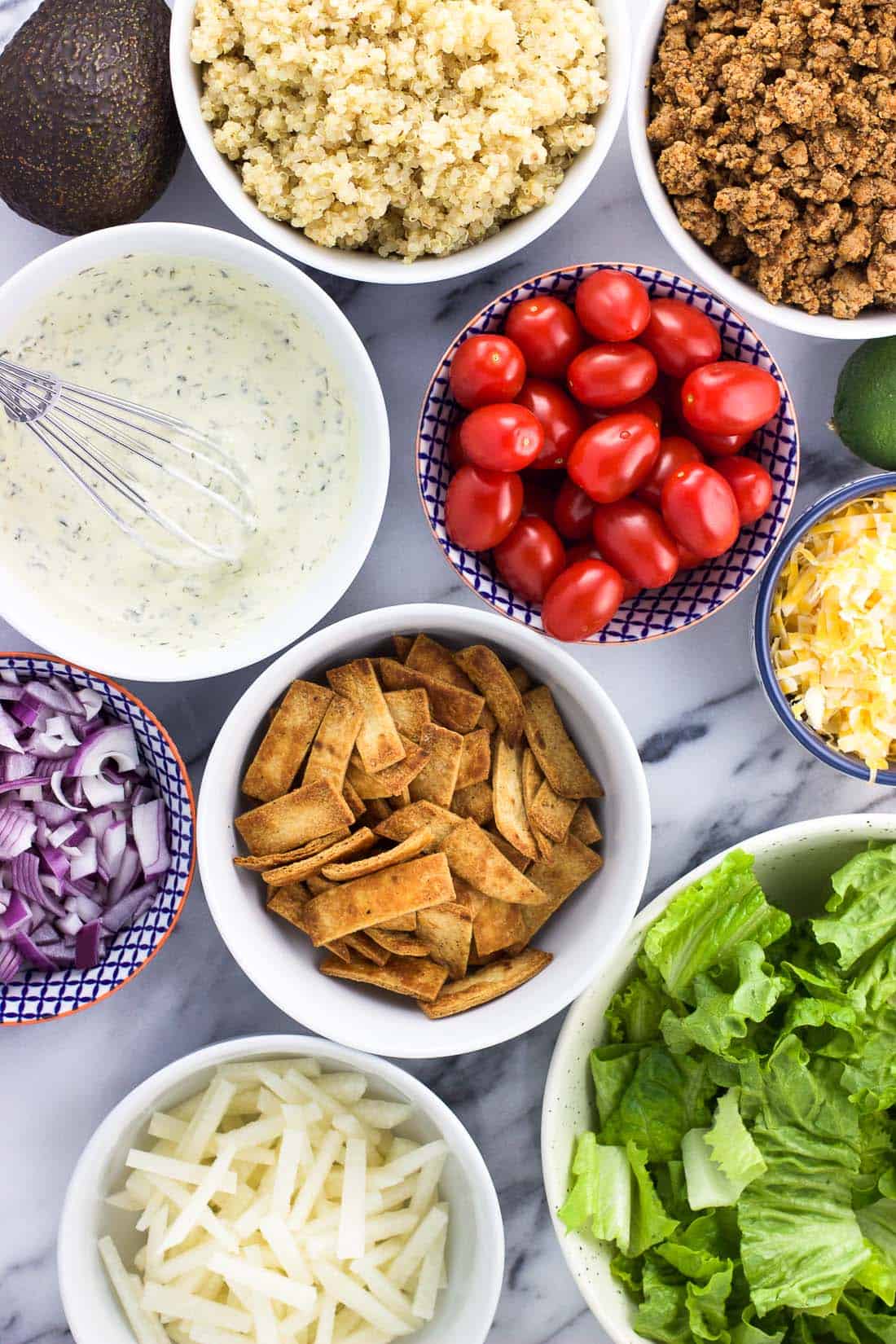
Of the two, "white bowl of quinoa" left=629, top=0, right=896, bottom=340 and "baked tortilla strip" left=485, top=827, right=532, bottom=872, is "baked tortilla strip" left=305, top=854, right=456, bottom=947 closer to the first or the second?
"baked tortilla strip" left=485, top=827, right=532, bottom=872

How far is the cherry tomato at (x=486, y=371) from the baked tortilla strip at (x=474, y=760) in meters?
0.43

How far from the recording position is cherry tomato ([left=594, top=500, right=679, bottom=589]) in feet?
4.75

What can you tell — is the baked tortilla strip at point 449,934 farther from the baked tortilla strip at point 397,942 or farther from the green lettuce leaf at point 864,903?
the green lettuce leaf at point 864,903

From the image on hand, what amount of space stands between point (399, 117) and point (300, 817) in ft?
2.79

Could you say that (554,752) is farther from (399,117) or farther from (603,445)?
(399,117)

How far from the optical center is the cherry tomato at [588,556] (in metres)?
1.53

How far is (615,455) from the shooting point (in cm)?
140

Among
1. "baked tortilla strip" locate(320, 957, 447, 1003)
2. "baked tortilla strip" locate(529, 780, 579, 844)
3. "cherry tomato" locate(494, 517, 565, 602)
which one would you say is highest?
"cherry tomato" locate(494, 517, 565, 602)

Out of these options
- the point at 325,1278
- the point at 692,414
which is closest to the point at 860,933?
the point at 692,414

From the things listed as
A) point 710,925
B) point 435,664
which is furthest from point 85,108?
point 710,925

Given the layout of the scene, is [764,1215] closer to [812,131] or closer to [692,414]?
[692,414]

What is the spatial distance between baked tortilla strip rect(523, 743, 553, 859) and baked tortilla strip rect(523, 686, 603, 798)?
0.01 m

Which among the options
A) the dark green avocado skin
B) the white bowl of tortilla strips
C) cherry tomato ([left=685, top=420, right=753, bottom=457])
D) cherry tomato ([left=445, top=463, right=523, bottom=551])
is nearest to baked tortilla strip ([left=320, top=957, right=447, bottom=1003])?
the white bowl of tortilla strips

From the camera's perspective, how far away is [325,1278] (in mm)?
1538
